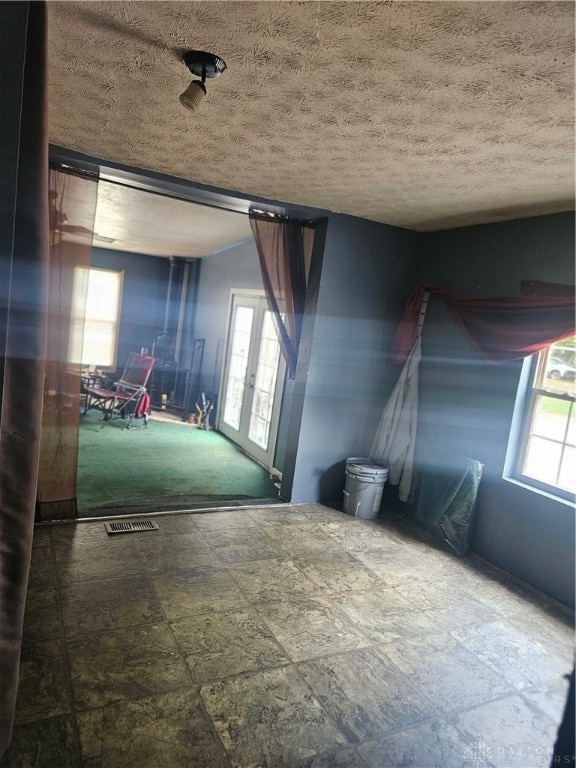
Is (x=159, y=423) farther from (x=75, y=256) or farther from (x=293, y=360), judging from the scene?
(x=75, y=256)

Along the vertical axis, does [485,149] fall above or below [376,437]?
above

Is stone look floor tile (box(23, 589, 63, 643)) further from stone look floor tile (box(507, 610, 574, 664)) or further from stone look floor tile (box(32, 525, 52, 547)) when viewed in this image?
stone look floor tile (box(507, 610, 574, 664))

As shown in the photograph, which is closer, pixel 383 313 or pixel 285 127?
pixel 285 127

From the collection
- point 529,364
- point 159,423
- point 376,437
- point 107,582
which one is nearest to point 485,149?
point 529,364

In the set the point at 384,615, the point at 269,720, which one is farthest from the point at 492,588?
the point at 269,720

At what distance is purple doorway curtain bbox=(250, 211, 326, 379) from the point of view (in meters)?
4.12

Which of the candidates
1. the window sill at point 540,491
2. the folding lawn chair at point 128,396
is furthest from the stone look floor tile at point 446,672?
the folding lawn chair at point 128,396

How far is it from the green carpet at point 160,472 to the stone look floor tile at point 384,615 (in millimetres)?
1535

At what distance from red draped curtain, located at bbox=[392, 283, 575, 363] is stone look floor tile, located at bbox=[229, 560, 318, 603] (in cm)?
205

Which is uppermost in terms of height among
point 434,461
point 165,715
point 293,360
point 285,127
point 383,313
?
point 285,127

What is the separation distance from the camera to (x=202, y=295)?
26.7 ft

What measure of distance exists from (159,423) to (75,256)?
420cm

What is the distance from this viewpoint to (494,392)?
3.71 m

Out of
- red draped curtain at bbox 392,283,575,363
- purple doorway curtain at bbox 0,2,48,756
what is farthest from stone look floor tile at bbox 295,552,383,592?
purple doorway curtain at bbox 0,2,48,756
